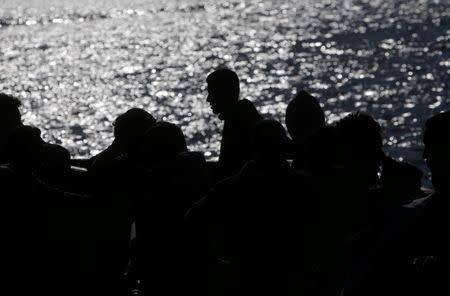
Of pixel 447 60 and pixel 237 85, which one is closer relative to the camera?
pixel 237 85

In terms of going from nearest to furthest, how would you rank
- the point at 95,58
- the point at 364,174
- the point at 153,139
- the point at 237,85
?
the point at 364,174 < the point at 153,139 < the point at 237,85 < the point at 95,58

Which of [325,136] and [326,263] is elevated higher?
[325,136]

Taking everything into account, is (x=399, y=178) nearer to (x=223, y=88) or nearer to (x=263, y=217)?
(x=263, y=217)

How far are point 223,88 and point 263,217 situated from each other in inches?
88.6

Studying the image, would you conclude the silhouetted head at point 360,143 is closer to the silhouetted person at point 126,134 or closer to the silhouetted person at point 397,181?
the silhouetted person at point 397,181

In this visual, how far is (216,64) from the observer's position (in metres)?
89.8

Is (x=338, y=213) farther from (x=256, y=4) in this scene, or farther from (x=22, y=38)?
(x=256, y=4)

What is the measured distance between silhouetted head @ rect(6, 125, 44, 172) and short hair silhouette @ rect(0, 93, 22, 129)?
6.27ft

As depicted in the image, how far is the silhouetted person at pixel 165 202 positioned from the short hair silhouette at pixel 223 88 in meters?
1.19

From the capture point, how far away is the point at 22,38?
119 metres

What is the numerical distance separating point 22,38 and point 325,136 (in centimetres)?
11661

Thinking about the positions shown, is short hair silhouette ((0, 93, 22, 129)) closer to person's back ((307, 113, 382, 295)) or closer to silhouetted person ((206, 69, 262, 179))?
silhouetted person ((206, 69, 262, 179))

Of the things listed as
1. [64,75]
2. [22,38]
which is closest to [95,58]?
[64,75]

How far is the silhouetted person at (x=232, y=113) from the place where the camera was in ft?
23.7
